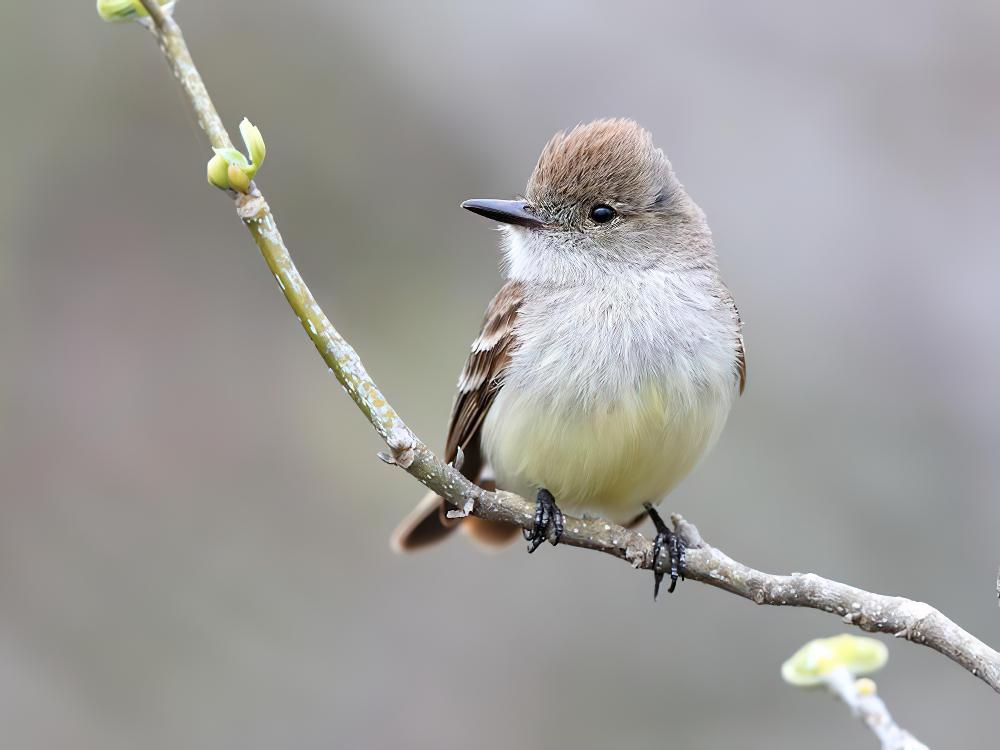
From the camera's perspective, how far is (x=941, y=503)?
6.23m

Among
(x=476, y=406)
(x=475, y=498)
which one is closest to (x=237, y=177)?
(x=475, y=498)

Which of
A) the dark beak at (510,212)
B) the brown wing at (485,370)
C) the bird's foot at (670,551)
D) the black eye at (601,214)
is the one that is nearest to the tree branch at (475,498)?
the bird's foot at (670,551)

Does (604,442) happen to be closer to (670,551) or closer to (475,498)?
(670,551)

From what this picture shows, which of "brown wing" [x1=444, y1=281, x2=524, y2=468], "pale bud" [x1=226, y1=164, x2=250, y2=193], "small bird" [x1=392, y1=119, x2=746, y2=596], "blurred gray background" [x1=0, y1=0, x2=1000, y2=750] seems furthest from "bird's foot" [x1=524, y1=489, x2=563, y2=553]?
"blurred gray background" [x1=0, y1=0, x2=1000, y2=750]

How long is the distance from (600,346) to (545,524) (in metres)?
0.63

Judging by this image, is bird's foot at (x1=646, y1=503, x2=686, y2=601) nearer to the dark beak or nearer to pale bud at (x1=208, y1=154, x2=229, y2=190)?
the dark beak

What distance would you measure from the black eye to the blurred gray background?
2.29 meters

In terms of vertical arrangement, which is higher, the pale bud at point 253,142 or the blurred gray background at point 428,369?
the blurred gray background at point 428,369

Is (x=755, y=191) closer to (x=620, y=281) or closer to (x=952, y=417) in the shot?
(x=952, y=417)

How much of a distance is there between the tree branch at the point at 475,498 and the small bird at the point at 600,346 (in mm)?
369

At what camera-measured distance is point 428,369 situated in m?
6.88

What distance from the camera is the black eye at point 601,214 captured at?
441 centimetres

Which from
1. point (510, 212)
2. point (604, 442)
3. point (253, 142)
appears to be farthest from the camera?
point (510, 212)

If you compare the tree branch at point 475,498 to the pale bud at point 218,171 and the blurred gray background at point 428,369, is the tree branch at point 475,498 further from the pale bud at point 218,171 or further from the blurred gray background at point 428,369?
the blurred gray background at point 428,369
